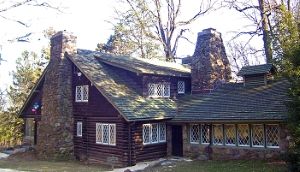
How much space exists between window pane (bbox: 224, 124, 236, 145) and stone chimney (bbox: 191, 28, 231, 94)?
215 inches

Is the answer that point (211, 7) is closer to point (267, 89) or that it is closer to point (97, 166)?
point (267, 89)

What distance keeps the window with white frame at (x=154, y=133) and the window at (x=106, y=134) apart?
5.91ft

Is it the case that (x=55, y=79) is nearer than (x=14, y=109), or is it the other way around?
(x=55, y=79)

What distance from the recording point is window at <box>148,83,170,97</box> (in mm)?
22438

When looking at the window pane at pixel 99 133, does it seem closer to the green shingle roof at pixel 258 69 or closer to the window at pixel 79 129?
the window at pixel 79 129

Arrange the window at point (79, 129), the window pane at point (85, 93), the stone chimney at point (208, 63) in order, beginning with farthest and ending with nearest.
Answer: the stone chimney at point (208, 63) → the window at point (79, 129) → the window pane at point (85, 93)

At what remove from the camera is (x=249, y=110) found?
18359 millimetres

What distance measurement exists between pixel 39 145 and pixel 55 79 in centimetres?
481

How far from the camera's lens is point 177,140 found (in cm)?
2172

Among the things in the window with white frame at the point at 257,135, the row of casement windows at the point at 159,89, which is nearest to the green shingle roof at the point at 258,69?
the window with white frame at the point at 257,135

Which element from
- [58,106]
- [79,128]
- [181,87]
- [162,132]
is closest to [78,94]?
[58,106]

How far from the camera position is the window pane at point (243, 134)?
1825 cm

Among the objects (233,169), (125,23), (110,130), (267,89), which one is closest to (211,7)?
(125,23)

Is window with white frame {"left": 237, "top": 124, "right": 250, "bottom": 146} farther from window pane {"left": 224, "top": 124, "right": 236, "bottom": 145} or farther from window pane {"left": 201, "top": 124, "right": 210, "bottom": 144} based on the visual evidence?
window pane {"left": 201, "top": 124, "right": 210, "bottom": 144}
